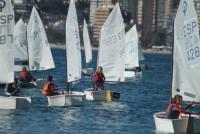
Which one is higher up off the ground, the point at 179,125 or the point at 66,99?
the point at 66,99

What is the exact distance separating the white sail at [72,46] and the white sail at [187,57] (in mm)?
10916

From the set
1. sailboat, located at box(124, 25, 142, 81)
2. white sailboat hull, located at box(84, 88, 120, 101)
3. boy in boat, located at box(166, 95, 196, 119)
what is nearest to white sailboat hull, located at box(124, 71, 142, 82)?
sailboat, located at box(124, 25, 142, 81)

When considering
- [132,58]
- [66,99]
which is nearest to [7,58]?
[66,99]

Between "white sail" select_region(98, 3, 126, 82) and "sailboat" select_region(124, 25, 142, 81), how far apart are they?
2065 cm

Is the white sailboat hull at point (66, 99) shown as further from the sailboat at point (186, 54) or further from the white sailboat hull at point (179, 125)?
the white sailboat hull at point (179, 125)

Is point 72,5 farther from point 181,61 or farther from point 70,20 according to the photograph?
point 181,61

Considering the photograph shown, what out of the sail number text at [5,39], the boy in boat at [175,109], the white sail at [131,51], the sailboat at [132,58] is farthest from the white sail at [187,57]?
the white sail at [131,51]

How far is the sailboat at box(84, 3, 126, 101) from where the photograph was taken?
55.5m

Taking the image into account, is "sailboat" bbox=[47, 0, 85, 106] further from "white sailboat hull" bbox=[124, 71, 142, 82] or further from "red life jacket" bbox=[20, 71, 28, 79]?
"white sailboat hull" bbox=[124, 71, 142, 82]

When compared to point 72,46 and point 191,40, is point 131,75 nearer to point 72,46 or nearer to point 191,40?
point 72,46

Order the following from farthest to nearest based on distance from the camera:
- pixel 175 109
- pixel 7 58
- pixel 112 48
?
1. pixel 112 48
2. pixel 7 58
3. pixel 175 109

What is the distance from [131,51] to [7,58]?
44.3m

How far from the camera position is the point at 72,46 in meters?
49.0

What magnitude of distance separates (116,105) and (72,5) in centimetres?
558
